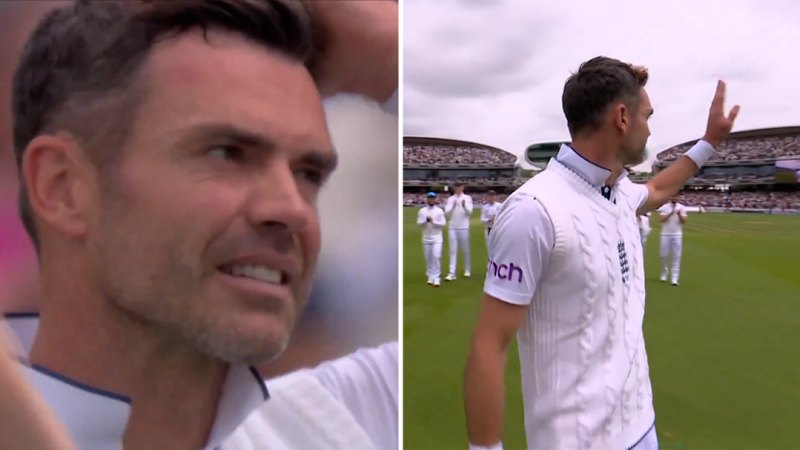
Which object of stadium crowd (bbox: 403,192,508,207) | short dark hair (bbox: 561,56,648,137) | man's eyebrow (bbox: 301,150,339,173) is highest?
short dark hair (bbox: 561,56,648,137)

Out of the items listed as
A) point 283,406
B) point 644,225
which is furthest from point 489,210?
point 283,406

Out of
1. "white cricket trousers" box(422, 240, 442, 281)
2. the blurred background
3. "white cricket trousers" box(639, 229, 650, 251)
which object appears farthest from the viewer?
"white cricket trousers" box(422, 240, 442, 281)

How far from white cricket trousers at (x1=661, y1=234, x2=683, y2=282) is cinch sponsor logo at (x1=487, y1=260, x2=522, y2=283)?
0.65 meters

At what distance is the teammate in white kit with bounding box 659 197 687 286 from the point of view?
181 centimetres

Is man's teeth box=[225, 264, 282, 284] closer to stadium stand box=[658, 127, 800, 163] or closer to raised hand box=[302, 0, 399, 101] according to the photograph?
raised hand box=[302, 0, 399, 101]

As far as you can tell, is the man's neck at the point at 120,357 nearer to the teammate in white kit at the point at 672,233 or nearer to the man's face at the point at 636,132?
the man's face at the point at 636,132

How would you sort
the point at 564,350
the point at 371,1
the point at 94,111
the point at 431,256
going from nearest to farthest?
1. the point at 94,111
2. the point at 564,350
3. the point at 371,1
4. the point at 431,256

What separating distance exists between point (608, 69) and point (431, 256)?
98cm

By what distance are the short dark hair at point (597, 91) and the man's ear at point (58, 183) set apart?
4.08 ft

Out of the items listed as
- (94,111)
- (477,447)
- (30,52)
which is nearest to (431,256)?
(477,447)

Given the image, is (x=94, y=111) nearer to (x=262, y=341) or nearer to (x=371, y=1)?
(x=262, y=341)

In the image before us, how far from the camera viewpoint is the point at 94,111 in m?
1.35

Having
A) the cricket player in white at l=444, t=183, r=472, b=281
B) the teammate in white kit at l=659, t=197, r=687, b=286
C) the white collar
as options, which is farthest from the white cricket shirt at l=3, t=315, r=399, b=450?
the teammate in white kit at l=659, t=197, r=687, b=286

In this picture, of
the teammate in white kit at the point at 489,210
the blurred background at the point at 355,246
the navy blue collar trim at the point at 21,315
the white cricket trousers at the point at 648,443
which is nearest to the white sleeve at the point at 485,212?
the teammate in white kit at the point at 489,210
